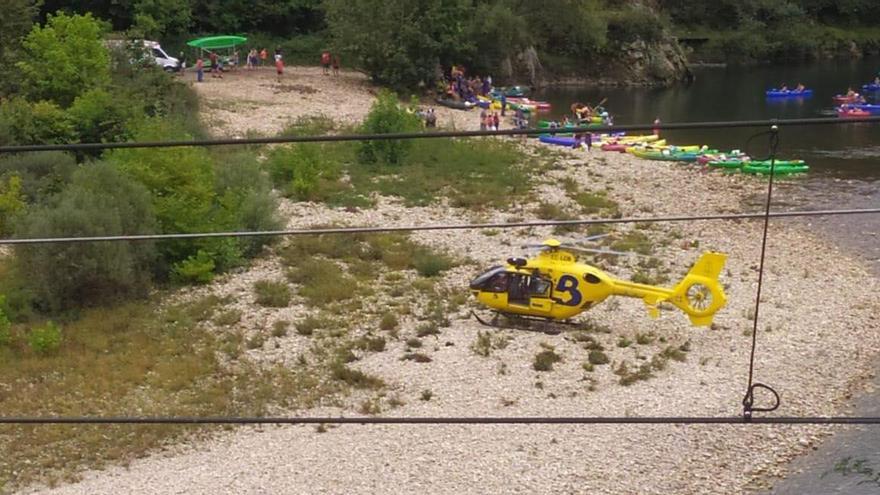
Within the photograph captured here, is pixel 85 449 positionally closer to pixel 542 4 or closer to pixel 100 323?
pixel 100 323

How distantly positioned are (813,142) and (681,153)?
586cm

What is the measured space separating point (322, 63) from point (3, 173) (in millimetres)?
28421

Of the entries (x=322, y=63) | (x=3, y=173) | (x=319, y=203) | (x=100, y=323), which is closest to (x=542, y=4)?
(x=322, y=63)

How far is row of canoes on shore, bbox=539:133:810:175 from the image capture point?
33.8m

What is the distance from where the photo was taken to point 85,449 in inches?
547

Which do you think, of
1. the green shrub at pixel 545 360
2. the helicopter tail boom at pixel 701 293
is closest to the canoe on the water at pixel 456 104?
the helicopter tail boom at pixel 701 293

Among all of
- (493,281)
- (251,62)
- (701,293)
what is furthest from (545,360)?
(251,62)

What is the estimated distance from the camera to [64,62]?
26.7 m

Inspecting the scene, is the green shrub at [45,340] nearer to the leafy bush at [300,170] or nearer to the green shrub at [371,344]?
the green shrub at [371,344]

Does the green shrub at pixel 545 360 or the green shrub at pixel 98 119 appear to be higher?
the green shrub at pixel 98 119

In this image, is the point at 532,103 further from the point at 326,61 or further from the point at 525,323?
the point at 525,323

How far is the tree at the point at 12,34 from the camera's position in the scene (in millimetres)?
28047

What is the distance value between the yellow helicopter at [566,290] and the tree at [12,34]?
15445 mm

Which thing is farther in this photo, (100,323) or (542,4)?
(542,4)
